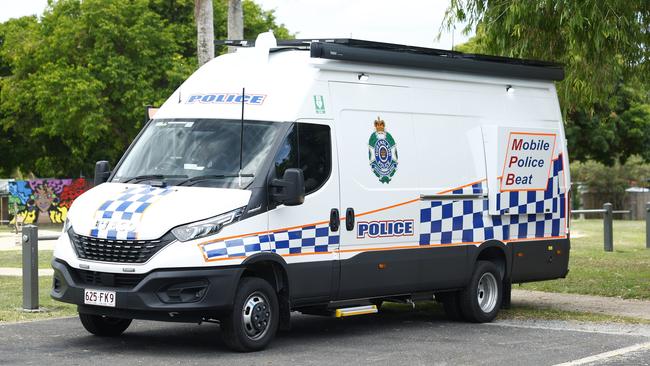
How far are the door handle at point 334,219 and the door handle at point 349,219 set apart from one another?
0.40 feet

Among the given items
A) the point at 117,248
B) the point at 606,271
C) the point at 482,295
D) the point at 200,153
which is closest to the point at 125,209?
the point at 117,248

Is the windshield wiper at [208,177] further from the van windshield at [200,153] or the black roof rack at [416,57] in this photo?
the black roof rack at [416,57]

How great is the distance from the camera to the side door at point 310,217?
1085 centimetres

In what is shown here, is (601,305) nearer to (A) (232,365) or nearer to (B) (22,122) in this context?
(A) (232,365)

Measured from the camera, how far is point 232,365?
388 inches

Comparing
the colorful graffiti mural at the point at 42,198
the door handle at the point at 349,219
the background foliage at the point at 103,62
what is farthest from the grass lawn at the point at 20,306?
the background foliage at the point at 103,62

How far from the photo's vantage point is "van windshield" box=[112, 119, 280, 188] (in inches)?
424

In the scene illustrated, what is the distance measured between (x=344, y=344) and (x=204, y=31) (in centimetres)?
1030

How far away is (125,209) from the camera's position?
10.4m

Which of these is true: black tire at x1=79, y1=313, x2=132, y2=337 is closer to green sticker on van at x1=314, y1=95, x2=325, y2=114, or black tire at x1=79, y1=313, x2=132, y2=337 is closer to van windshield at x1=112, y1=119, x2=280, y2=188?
van windshield at x1=112, y1=119, x2=280, y2=188

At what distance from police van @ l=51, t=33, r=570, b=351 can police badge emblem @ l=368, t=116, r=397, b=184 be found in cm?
2

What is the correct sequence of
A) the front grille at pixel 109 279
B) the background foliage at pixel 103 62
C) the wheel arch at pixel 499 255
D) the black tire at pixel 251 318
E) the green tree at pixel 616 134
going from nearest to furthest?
the front grille at pixel 109 279
the black tire at pixel 251 318
the wheel arch at pixel 499 255
the background foliage at pixel 103 62
the green tree at pixel 616 134

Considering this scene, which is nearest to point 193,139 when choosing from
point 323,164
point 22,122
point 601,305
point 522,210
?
point 323,164

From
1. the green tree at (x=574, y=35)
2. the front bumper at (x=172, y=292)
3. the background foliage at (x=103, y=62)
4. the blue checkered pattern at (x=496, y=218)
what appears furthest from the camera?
the background foliage at (x=103, y=62)
